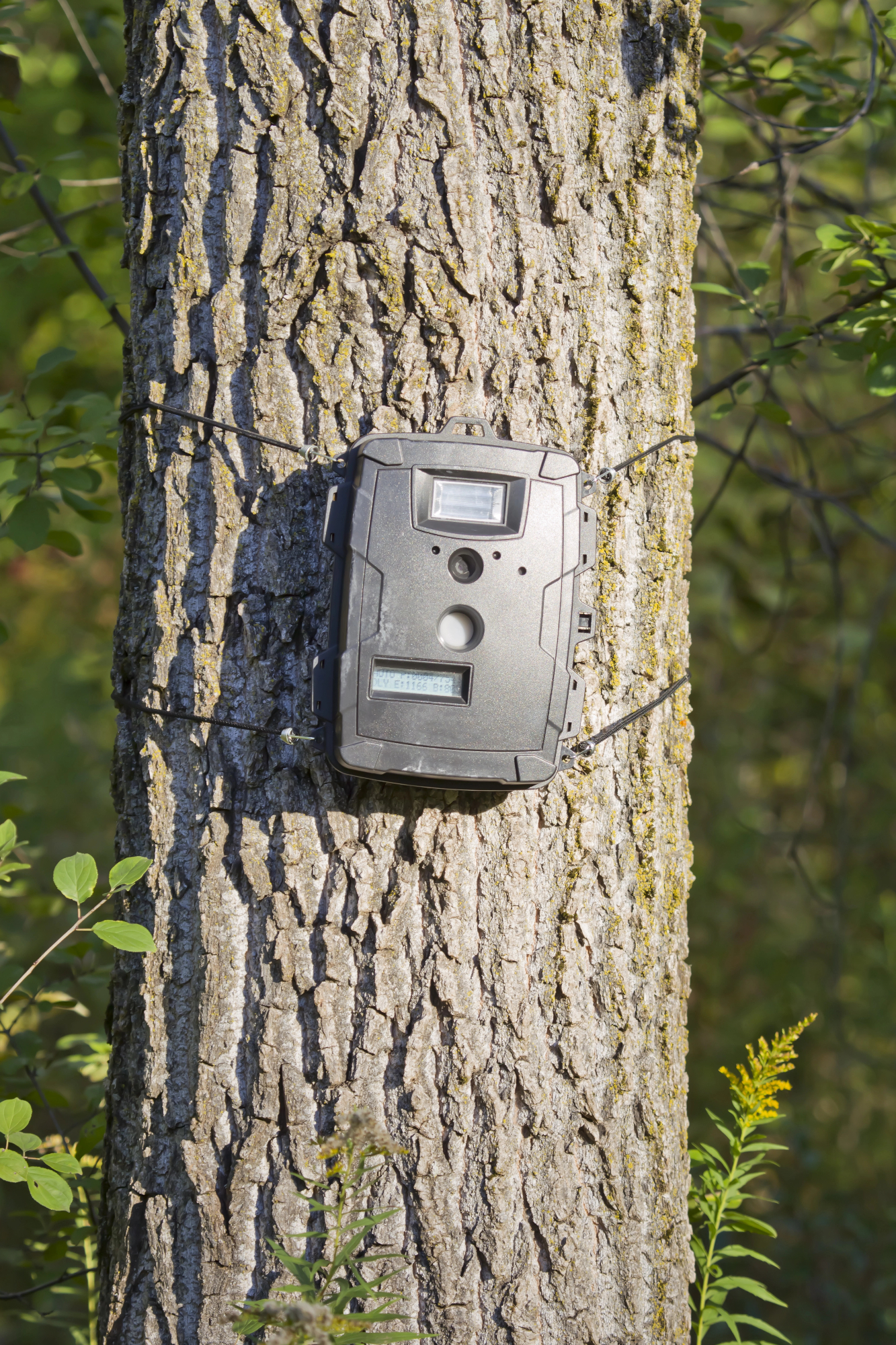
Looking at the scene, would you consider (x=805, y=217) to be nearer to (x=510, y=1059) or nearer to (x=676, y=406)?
(x=676, y=406)

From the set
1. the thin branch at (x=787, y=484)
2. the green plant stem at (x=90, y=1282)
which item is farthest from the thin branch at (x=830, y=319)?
the green plant stem at (x=90, y=1282)

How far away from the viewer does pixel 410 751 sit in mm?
988

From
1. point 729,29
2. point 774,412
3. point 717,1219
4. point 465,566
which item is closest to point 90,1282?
point 717,1219

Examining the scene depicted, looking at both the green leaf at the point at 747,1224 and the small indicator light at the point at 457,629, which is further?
the green leaf at the point at 747,1224

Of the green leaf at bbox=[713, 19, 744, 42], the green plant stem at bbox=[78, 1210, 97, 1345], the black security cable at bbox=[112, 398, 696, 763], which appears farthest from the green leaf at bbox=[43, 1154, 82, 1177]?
the green leaf at bbox=[713, 19, 744, 42]

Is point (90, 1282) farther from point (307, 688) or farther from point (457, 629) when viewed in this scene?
point (457, 629)

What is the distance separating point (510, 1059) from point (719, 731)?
3.75 m

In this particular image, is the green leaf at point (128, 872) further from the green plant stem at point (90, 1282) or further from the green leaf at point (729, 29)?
the green leaf at point (729, 29)

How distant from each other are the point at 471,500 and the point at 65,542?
3.83 feet

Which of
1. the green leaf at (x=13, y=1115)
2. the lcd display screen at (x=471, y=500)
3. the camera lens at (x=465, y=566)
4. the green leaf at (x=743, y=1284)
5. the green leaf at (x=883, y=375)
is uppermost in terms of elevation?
the green leaf at (x=883, y=375)

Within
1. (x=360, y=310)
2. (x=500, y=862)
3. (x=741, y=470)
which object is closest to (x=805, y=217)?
(x=741, y=470)

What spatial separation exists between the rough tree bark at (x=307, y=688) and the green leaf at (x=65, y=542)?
31.9 inches

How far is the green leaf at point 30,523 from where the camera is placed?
1.70 meters

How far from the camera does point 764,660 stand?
15.7 ft
